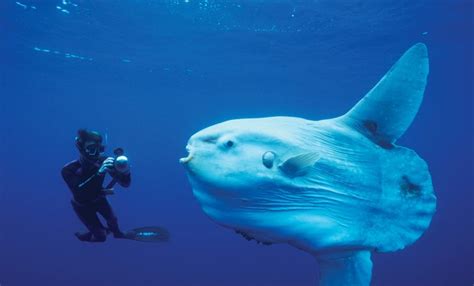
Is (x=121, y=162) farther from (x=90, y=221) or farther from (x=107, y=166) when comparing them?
(x=90, y=221)

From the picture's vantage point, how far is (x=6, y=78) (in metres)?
27.8

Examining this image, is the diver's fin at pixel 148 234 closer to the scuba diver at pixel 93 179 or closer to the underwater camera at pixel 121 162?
the scuba diver at pixel 93 179

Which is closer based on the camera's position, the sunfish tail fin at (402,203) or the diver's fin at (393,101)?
the sunfish tail fin at (402,203)

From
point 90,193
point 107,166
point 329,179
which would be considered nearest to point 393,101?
point 329,179

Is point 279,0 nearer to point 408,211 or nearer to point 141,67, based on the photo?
point 408,211

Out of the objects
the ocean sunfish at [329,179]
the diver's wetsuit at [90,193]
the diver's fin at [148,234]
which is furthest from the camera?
the diver's fin at [148,234]

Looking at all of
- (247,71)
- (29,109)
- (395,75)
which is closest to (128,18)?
(247,71)

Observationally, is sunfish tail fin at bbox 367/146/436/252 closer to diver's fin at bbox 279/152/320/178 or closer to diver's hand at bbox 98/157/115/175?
diver's fin at bbox 279/152/320/178

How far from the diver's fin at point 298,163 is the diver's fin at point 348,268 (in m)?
0.89

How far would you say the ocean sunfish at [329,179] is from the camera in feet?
8.43

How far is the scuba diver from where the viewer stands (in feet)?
12.6

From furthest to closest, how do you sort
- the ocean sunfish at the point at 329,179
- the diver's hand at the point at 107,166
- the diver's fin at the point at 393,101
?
the diver's hand at the point at 107,166
the diver's fin at the point at 393,101
the ocean sunfish at the point at 329,179

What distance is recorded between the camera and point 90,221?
4.60 meters

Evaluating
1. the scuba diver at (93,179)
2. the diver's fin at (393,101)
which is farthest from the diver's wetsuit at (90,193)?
the diver's fin at (393,101)
